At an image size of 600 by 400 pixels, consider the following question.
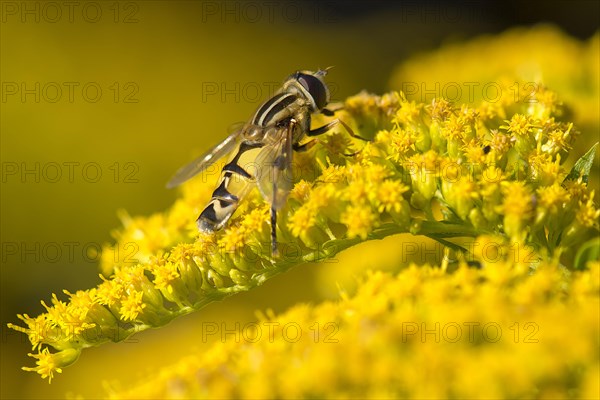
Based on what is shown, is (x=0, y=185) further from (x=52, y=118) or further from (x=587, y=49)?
(x=587, y=49)

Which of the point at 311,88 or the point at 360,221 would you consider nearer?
the point at 360,221

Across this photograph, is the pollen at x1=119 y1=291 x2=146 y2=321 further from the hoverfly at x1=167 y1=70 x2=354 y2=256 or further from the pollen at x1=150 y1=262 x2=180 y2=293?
the hoverfly at x1=167 y1=70 x2=354 y2=256

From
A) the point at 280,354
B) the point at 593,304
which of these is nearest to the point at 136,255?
the point at 280,354

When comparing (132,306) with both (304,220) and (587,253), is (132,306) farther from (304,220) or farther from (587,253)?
(587,253)

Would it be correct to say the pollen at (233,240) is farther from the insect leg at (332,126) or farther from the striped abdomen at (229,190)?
the insect leg at (332,126)

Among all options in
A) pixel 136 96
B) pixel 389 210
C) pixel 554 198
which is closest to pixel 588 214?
pixel 554 198

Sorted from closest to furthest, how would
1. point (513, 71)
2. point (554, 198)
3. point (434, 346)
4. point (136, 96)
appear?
point (434, 346), point (554, 198), point (513, 71), point (136, 96)
